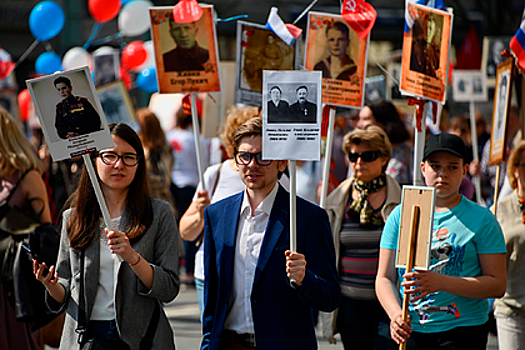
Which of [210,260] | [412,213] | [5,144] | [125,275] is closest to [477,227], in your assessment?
[412,213]

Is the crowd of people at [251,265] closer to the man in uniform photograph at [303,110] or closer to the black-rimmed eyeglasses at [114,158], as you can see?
the black-rimmed eyeglasses at [114,158]

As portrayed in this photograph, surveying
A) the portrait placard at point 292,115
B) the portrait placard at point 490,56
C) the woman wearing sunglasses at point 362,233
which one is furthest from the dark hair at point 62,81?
the portrait placard at point 490,56

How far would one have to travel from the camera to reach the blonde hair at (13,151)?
4742 mm

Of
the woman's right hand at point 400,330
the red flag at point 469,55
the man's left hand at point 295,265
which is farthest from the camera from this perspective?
the red flag at point 469,55

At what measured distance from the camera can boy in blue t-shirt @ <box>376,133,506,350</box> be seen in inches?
137

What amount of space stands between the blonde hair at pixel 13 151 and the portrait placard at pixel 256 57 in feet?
4.90

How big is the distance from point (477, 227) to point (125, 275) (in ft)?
5.66

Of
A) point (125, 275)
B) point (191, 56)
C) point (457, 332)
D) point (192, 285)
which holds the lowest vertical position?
point (192, 285)

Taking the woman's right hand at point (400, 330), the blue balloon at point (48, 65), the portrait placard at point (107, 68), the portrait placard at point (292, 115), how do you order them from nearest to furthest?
1. the portrait placard at point (292, 115)
2. the woman's right hand at point (400, 330)
3. the portrait placard at point (107, 68)
4. the blue balloon at point (48, 65)

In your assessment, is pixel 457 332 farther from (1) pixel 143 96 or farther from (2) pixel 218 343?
(1) pixel 143 96

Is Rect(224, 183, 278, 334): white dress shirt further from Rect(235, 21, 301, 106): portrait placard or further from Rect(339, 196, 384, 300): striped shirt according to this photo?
Rect(235, 21, 301, 106): portrait placard

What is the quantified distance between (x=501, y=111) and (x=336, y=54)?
1.31 metres

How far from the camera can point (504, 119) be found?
505 cm

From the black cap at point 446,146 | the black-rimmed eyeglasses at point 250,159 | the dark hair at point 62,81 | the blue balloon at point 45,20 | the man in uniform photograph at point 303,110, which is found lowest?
the black-rimmed eyeglasses at point 250,159
